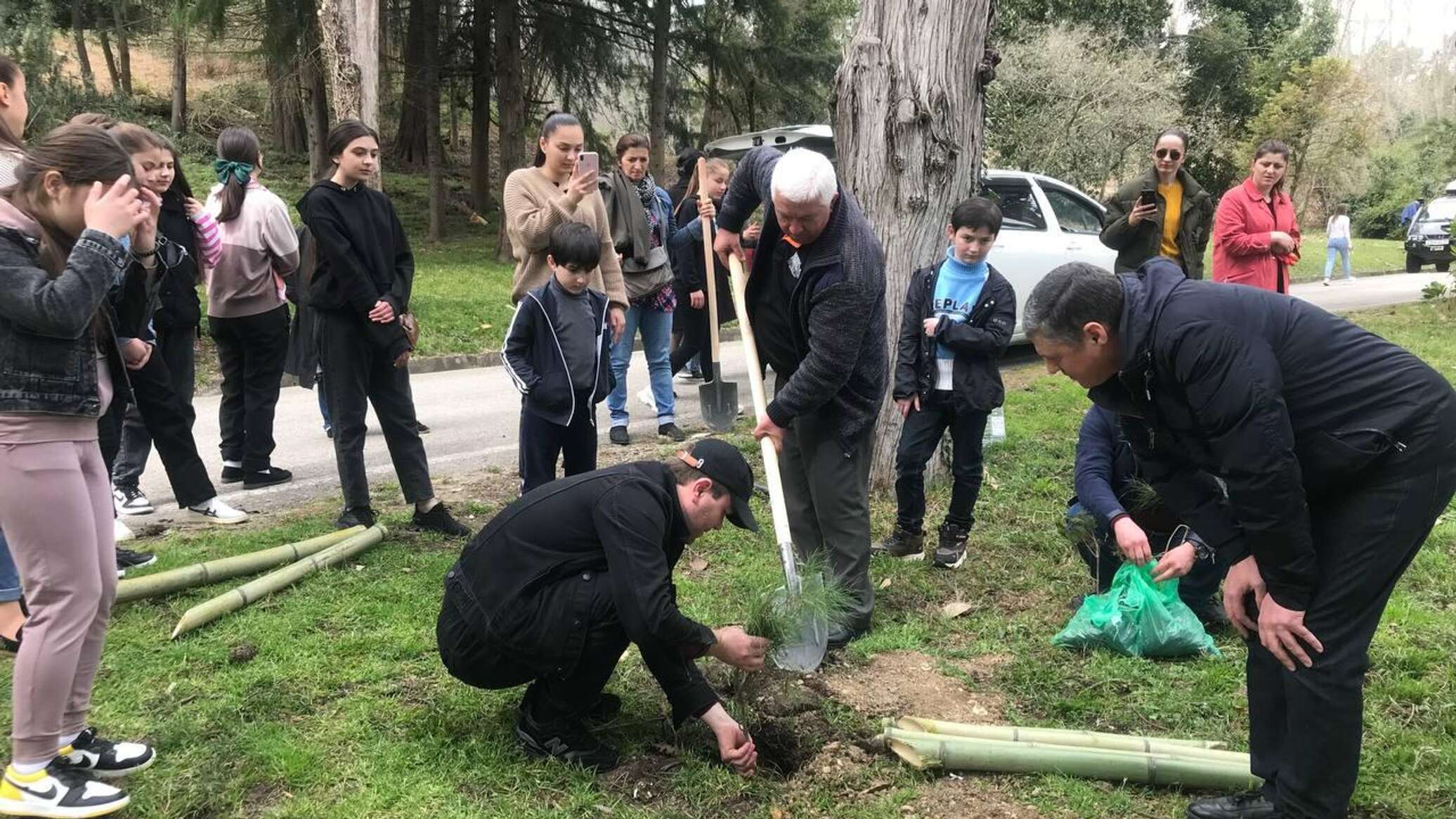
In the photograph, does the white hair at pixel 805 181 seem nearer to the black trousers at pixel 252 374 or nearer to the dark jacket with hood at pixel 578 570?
the dark jacket with hood at pixel 578 570

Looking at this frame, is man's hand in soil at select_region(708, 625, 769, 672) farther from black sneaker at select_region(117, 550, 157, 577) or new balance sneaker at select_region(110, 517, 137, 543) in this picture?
new balance sneaker at select_region(110, 517, 137, 543)

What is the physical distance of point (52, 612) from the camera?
2590mm

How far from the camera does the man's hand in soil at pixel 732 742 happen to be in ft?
9.59

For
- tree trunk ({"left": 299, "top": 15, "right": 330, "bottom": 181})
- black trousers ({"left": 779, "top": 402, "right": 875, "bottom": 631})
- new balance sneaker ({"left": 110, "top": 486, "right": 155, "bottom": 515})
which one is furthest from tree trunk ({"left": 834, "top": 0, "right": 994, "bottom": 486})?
tree trunk ({"left": 299, "top": 15, "right": 330, "bottom": 181})

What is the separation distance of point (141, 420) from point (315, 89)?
11.7 meters

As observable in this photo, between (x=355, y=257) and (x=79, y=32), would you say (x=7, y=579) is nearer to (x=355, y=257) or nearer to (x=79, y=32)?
(x=355, y=257)

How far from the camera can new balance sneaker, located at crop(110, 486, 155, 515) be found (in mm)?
5113

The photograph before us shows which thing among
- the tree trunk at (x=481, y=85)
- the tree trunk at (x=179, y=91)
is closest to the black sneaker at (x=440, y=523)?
the tree trunk at (x=481, y=85)

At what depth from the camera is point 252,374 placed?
5.62 m

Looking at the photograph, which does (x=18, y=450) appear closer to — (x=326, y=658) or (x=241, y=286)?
(x=326, y=658)

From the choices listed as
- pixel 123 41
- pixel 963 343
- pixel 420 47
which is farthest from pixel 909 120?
pixel 123 41

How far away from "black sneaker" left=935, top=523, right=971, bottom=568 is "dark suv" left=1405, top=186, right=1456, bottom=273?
20.8 metres

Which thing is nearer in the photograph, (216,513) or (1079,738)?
(1079,738)

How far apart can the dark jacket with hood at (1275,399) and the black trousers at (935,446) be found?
A: 84.3 inches
